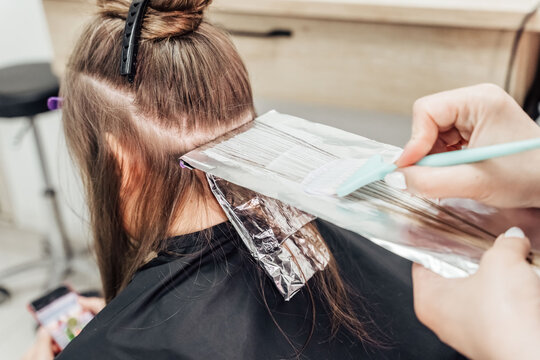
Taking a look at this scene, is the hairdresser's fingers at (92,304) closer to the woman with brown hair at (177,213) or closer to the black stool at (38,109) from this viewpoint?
the woman with brown hair at (177,213)

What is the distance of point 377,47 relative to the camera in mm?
1188

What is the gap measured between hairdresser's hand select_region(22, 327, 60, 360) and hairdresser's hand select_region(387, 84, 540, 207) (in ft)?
2.56

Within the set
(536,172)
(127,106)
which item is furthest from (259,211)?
(536,172)

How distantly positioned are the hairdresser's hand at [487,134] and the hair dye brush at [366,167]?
0.09 feet

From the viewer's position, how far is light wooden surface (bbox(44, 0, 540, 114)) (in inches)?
42.0

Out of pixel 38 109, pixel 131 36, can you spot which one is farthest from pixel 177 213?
pixel 38 109

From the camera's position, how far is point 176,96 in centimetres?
74

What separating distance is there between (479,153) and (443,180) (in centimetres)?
6

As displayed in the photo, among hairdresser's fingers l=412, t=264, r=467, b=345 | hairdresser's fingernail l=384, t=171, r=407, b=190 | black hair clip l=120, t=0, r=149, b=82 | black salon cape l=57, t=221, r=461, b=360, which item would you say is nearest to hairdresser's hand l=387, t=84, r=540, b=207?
hairdresser's fingernail l=384, t=171, r=407, b=190

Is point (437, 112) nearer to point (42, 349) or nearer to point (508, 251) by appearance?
point (508, 251)

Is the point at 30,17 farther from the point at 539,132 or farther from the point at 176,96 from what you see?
the point at 539,132

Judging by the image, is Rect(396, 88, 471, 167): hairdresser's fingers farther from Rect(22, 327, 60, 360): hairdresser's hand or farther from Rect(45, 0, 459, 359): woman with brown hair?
Rect(22, 327, 60, 360): hairdresser's hand

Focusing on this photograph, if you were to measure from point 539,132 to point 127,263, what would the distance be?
69cm

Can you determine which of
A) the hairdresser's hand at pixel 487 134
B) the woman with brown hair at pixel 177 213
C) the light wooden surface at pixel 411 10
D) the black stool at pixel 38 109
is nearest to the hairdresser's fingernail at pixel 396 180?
the hairdresser's hand at pixel 487 134
